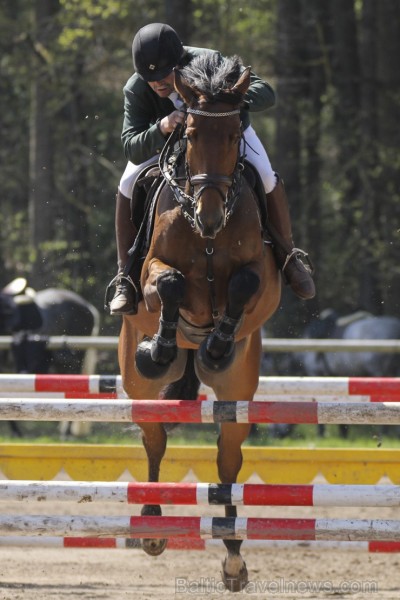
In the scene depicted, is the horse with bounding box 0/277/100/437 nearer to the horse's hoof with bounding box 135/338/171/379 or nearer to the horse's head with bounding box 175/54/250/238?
the horse's hoof with bounding box 135/338/171/379

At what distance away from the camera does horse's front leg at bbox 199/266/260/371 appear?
4.97 meters

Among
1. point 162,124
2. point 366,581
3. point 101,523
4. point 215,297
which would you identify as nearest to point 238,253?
point 215,297

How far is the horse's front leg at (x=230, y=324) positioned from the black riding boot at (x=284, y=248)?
0.62m

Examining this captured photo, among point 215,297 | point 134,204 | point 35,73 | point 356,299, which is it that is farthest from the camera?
point 356,299

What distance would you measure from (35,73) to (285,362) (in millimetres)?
6398

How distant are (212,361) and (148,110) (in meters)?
1.37

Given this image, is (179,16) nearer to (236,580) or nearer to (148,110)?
(148,110)

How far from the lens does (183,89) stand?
4895mm

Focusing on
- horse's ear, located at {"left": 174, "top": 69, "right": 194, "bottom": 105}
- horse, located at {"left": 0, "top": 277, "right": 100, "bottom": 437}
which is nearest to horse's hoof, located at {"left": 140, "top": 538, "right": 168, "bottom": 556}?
horse's ear, located at {"left": 174, "top": 69, "right": 194, "bottom": 105}

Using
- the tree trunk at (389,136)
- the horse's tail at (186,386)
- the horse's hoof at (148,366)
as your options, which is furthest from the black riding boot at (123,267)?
the tree trunk at (389,136)

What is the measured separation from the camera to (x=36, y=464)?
685cm

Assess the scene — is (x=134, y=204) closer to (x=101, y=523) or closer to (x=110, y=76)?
(x=101, y=523)

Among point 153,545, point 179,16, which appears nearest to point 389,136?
point 179,16

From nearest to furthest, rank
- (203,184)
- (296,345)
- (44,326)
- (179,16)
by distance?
(203,184) → (296,345) → (44,326) → (179,16)
